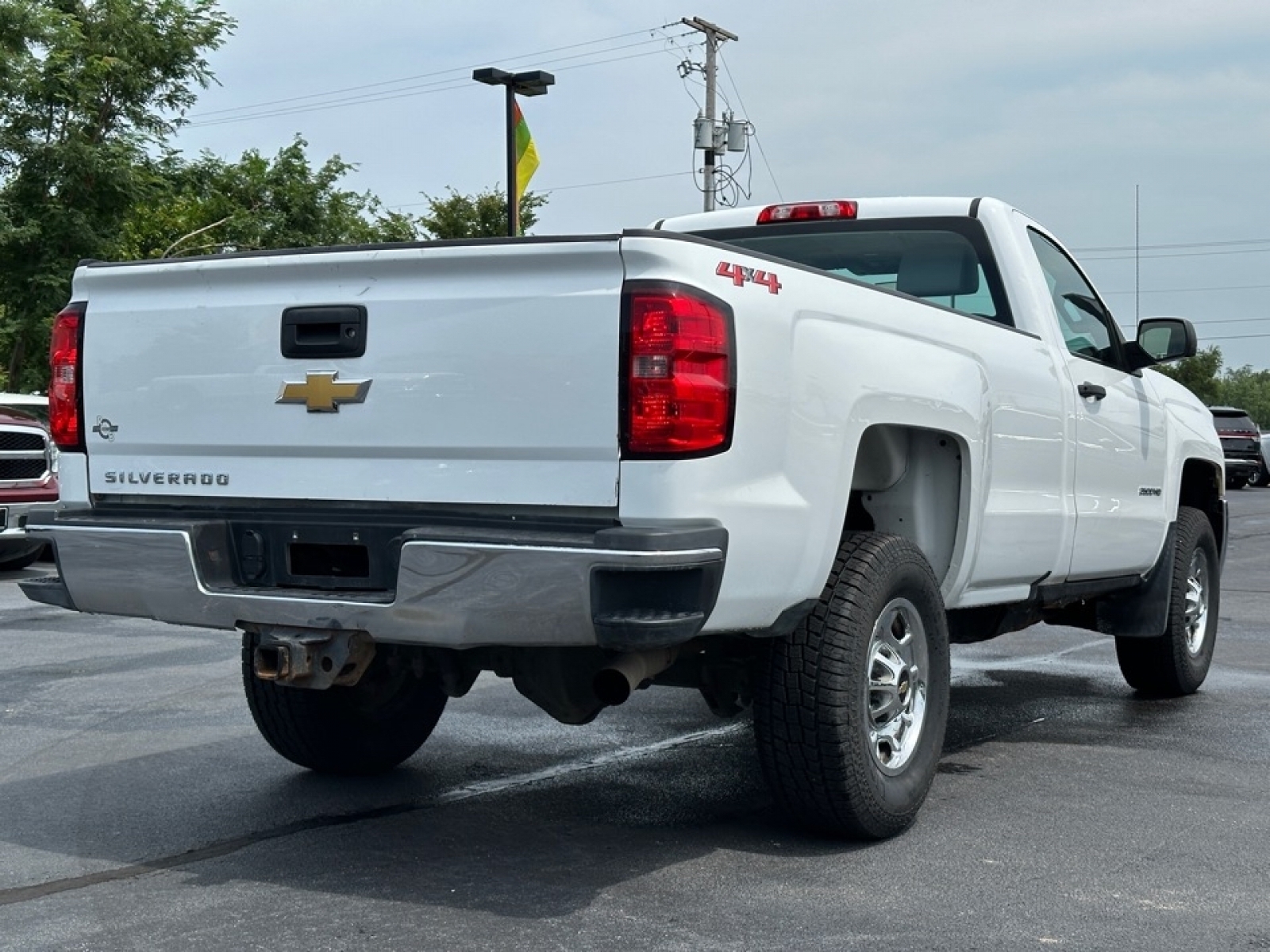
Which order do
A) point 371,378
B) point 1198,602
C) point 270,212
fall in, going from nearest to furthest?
point 371,378, point 1198,602, point 270,212

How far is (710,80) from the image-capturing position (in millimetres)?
41312

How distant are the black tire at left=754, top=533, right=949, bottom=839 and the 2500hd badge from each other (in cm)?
158

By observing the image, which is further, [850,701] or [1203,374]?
[1203,374]

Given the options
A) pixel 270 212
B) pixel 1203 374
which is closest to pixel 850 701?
pixel 270 212

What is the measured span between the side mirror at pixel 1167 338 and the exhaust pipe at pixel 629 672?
3.45 m

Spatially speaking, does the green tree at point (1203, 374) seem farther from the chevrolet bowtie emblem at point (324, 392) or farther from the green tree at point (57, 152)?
the chevrolet bowtie emblem at point (324, 392)

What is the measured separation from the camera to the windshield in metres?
6.21

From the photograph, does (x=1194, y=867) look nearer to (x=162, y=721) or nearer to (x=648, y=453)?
(x=648, y=453)

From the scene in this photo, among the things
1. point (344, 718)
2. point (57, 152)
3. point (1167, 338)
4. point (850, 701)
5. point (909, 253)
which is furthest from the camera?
point (57, 152)

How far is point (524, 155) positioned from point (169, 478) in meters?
17.6

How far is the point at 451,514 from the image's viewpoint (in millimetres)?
4152

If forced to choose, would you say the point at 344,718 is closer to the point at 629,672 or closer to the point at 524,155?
the point at 629,672

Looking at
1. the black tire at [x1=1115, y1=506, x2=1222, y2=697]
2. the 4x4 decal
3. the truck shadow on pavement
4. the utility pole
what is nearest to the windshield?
the truck shadow on pavement

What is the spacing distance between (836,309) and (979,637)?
216 cm
